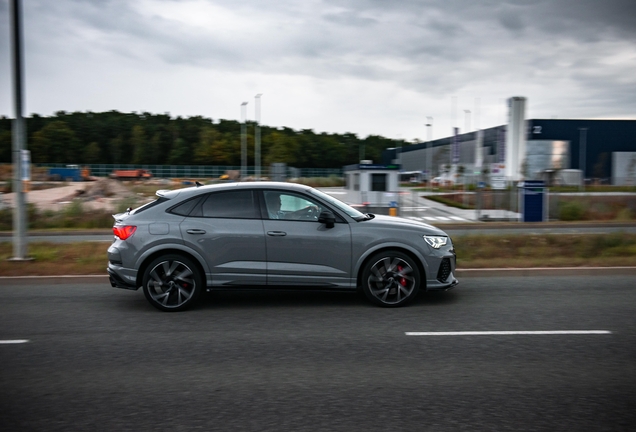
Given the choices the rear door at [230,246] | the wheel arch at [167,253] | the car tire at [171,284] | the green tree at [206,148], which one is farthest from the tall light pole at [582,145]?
the car tire at [171,284]

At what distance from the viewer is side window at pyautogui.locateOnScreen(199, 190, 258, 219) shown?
8297 millimetres

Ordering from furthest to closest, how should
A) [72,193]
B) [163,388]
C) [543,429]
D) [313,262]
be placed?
[72,193]
[313,262]
[163,388]
[543,429]

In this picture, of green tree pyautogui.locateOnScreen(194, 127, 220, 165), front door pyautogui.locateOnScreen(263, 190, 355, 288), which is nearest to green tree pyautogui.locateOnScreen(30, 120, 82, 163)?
green tree pyautogui.locateOnScreen(194, 127, 220, 165)

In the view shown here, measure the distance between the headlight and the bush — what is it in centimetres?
1949

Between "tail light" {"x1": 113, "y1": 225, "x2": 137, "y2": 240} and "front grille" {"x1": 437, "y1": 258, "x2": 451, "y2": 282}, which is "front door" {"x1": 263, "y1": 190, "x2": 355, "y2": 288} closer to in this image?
"front grille" {"x1": 437, "y1": 258, "x2": 451, "y2": 282}

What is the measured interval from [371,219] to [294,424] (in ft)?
14.9

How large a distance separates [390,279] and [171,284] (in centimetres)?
289

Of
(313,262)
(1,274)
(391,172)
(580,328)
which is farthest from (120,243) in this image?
(391,172)

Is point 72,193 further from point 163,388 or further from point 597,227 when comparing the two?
point 163,388

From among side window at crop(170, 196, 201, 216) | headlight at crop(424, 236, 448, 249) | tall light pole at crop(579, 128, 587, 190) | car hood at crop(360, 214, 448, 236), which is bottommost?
headlight at crop(424, 236, 448, 249)

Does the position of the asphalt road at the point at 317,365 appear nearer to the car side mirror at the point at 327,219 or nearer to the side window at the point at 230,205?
the car side mirror at the point at 327,219

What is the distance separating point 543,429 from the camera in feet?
14.0

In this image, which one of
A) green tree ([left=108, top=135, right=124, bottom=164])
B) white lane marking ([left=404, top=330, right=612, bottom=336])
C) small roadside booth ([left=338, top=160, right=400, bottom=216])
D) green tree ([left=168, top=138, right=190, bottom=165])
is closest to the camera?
white lane marking ([left=404, top=330, right=612, bottom=336])

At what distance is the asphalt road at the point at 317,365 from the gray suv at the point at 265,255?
360mm
